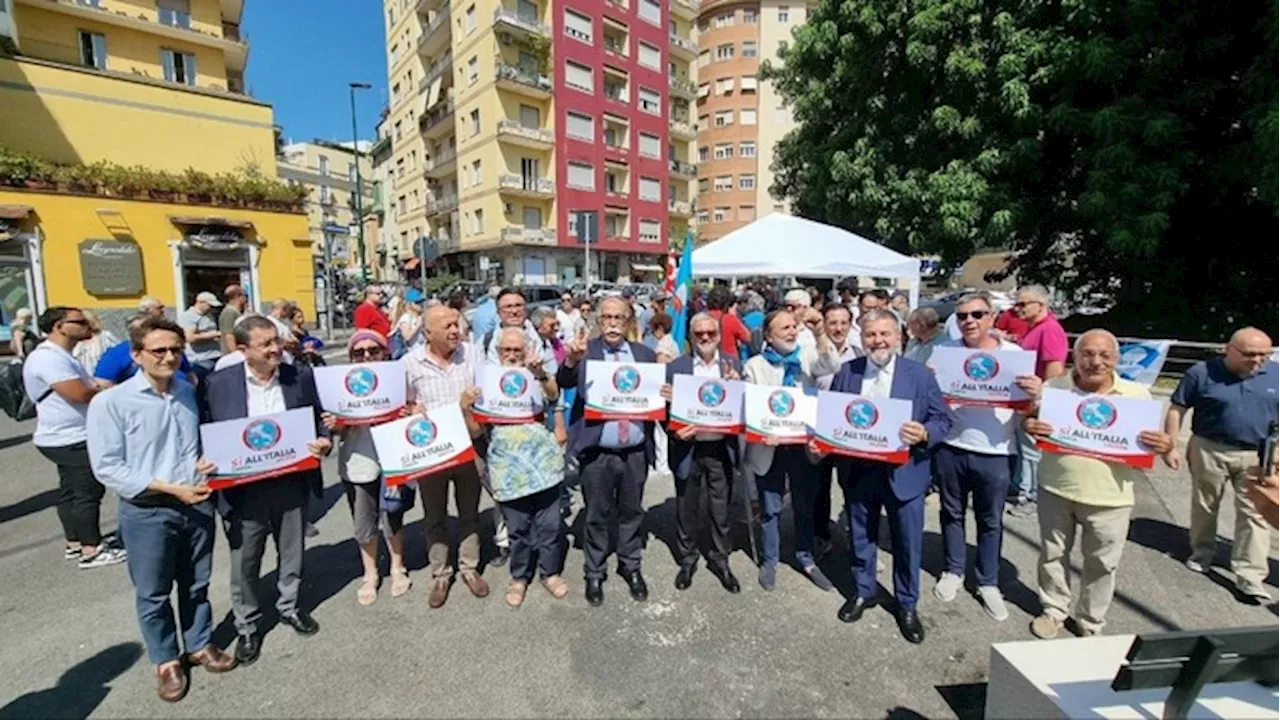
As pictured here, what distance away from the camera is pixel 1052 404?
354cm

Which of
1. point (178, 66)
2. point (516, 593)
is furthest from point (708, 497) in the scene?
point (178, 66)

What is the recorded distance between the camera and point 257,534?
11.4ft

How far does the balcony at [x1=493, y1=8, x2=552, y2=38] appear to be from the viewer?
34.4 m

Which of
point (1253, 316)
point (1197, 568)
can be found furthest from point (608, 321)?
point (1253, 316)

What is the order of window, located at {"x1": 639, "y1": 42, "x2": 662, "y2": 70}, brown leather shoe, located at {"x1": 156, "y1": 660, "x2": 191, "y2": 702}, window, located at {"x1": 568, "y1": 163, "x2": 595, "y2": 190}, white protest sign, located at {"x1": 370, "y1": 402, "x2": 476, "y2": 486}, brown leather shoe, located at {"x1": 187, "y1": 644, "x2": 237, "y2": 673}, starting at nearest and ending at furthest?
brown leather shoe, located at {"x1": 156, "y1": 660, "x2": 191, "y2": 702} → brown leather shoe, located at {"x1": 187, "y1": 644, "x2": 237, "y2": 673} → white protest sign, located at {"x1": 370, "y1": 402, "x2": 476, "y2": 486} → window, located at {"x1": 568, "y1": 163, "x2": 595, "y2": 190} → window, located at {"x1": 639, "y1": 42, "x2": 662, "y2": 70}

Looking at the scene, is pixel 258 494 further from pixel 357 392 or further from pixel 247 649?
pixel 247 649

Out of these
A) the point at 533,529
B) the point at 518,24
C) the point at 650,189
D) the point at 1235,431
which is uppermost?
the point at 518,24

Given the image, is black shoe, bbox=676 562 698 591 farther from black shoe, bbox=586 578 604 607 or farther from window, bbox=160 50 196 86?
window, bbox=160 50 196 86

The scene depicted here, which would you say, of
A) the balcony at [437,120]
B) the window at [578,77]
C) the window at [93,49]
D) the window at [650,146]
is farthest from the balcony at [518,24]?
the window at [93,49]

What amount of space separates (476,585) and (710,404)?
7.09ft

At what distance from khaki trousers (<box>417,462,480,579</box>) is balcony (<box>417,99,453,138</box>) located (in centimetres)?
4218

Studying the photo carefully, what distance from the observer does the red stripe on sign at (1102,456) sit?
3316mm

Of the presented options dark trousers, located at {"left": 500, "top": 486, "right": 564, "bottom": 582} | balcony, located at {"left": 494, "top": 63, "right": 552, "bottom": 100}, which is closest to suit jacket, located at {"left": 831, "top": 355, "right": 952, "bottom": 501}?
dark trousers, located at {"left": 500, "top": 486, "right": 564, "bottom": 582}

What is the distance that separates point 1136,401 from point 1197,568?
226 centimetres
